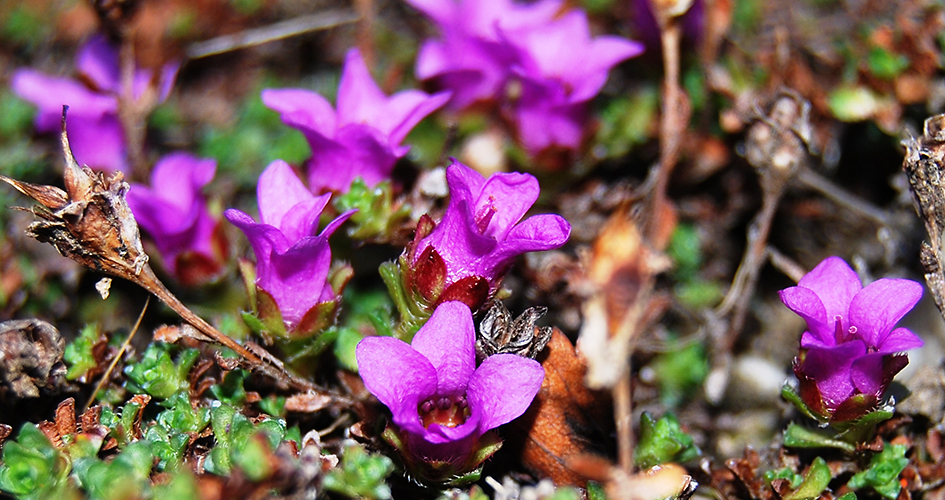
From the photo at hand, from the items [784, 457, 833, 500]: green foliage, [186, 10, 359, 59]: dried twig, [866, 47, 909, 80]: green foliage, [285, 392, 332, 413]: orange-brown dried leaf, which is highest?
[186, 10, 359, 59]: dried twig

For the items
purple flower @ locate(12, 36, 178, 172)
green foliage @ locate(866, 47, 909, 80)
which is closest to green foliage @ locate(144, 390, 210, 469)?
purple flower @ locate(12, 36, 178, 172)

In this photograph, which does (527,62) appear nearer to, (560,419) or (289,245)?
(289,245)

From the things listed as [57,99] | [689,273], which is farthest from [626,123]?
[57,99]

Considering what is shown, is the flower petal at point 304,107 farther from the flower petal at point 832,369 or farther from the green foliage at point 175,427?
the flower petal at point 832,369

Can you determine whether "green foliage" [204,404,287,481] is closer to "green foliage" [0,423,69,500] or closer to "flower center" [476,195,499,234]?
"green foliage" [0,423,69,500]

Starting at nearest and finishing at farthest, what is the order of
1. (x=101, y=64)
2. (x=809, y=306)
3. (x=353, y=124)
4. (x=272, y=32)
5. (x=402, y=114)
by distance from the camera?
(x=809, y=306)
(x=353, y=124)
(x=402, y=114)
(x=101, y=64)
(x=272, y=32)

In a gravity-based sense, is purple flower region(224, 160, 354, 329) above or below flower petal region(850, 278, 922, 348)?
above
